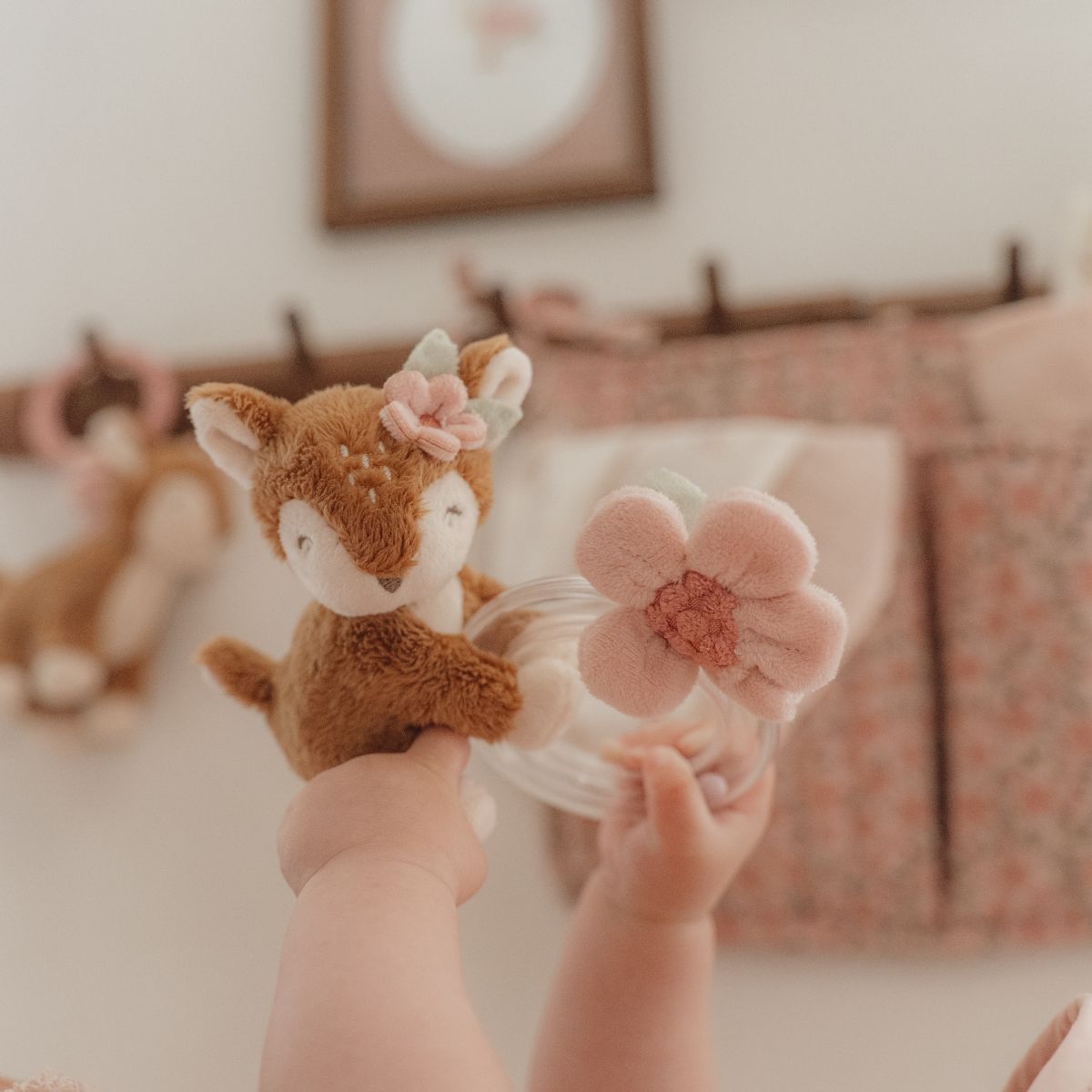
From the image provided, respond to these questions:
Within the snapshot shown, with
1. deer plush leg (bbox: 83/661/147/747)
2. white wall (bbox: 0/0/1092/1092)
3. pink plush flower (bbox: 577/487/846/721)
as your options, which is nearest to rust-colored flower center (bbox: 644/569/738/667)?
pink plush flower (bbox: 577/487/846/721)

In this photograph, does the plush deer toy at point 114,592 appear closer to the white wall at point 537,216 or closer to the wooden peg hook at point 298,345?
the white wall at point 537,216

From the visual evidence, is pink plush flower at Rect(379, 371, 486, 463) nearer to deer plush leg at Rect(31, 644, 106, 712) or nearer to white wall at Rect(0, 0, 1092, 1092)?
white wall at Rect(0, 0, 1092, 1092)

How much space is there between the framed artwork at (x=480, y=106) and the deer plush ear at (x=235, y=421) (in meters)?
0.89

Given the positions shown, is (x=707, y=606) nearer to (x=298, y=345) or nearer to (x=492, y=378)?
Answer: (x=492, y=378)

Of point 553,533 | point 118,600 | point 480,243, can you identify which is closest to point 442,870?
point 553,533

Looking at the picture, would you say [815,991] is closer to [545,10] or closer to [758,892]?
[758,892]

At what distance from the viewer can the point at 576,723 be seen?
0.45 meters

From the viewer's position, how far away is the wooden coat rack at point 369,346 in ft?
3.44

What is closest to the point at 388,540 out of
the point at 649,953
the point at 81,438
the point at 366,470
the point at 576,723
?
the point at 366,470

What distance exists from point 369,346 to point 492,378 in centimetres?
82

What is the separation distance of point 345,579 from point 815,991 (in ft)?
2.19

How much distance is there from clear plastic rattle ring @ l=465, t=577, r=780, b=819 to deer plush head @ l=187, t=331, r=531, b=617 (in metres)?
0.04

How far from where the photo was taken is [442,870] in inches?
13.0

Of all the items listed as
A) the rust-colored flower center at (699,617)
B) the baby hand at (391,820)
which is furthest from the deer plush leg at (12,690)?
the rust-colored flower center at (699,617)
